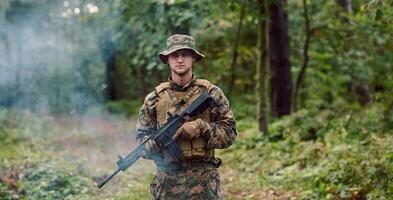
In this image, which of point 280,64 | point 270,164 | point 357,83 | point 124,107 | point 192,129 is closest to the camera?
point 192,129

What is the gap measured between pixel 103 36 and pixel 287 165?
20427 millimetres

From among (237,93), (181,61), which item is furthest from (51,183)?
(237,93)

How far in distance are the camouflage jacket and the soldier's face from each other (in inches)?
5.2

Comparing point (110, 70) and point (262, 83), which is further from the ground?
point (110, 70)

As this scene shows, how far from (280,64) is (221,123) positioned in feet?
36.5

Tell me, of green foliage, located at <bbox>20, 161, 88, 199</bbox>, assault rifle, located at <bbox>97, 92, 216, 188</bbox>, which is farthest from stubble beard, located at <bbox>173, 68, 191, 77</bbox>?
green foliage, located at <bbox>20, 161, 88, 199</bbox>

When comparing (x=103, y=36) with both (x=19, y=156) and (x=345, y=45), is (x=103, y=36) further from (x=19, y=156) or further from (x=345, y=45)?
(x=19, y=156)

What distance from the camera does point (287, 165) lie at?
33.2 ft

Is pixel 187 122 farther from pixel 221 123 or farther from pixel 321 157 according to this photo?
pixel 321 157

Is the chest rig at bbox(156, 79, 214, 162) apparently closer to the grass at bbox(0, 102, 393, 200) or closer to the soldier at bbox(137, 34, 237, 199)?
the soldier at bbox(137, 34, 237, 199)

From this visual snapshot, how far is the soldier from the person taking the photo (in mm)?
4461

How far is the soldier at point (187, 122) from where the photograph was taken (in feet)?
14.6

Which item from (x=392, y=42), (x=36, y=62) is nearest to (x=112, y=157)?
(x=392, y=42)

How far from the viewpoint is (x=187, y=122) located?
4410 mm
